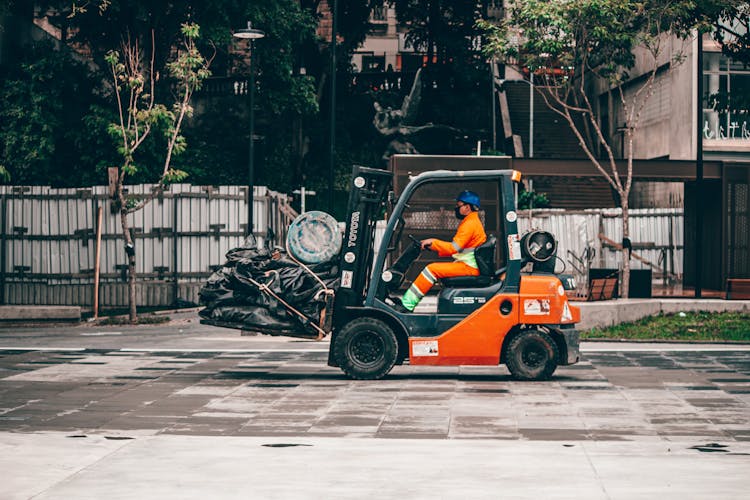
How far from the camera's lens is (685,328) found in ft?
72.3

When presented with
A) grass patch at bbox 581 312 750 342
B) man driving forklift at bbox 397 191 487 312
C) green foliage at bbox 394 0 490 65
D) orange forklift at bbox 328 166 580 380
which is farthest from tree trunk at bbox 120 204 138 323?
green foliage at bbox 394 0 490 65

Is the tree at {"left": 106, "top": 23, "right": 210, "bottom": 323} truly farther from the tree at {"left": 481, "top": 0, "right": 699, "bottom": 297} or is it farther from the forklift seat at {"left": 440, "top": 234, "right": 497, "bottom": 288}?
the forklift seat at {"left": 440, "top": 234, "right": 497, "bottom": 288}

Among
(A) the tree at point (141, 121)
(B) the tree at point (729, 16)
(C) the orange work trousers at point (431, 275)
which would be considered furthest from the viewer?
(A) the tree at point (141, 121)

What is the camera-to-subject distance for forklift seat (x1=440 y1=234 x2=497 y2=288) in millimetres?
14008

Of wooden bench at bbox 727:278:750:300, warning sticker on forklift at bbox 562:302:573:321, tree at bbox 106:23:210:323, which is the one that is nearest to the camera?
warning sticker on forklift at bbox 562:302:573:321

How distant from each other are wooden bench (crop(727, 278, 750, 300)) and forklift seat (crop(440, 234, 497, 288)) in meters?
13.6

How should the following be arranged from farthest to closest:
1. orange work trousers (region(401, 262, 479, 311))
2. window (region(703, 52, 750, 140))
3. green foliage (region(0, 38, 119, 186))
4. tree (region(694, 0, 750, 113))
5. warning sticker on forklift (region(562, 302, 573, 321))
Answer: window (region(703, 52, 750, 140)) → green foliage (region(0, 38, 119, 186)) → tree (region(694, 0, 750, 113)) → warning sticker on forklift (region(562, 302, 573, 321)) → orange work trousers (region(401, 262, 479, 311))

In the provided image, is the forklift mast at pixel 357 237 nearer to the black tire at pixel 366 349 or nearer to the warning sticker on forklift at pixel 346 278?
the warning sticker on forklift at pixel 346 278

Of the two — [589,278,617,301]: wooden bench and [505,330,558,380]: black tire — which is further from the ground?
[589,278,617,301]: wooden bench

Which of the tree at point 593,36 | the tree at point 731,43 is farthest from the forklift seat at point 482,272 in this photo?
the tree at point 593,36

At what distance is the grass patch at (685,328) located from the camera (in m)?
21.0

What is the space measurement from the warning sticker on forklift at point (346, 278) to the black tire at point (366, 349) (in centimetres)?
48

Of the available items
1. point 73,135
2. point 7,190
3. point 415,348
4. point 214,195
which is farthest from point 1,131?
point 415,348

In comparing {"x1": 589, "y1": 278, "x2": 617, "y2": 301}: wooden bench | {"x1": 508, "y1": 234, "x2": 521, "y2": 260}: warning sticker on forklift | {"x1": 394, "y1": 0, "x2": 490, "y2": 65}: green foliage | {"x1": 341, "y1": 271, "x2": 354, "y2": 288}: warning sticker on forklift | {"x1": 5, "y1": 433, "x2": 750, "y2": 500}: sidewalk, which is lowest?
{"x1": 5, "y1": 433, "x2": 750, "y2": 500}: sidewalk
